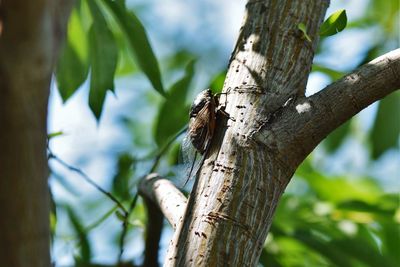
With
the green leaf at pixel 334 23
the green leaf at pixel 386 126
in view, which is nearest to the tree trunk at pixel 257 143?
the green leaf at pixel 334 23

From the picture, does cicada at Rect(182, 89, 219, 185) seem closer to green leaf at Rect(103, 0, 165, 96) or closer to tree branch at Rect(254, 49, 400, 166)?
tree branch at Rect(254, 49, 400, 166)

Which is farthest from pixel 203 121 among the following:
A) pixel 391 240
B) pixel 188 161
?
pixel 391 240

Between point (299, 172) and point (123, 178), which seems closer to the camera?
point (123, 178)

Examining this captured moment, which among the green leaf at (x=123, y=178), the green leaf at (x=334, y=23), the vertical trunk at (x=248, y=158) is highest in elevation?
the green leaf at (x=123, y=178)

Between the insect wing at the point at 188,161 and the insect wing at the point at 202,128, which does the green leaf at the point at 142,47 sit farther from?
the insect wing at the point at 202,128

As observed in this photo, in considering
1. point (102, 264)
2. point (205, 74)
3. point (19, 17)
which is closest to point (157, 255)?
point (102, 264)

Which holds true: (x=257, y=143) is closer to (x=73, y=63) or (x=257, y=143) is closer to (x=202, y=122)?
(x=202, y=122)

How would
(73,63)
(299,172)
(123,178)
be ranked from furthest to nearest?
(299,172), (123,178), (73,63)
